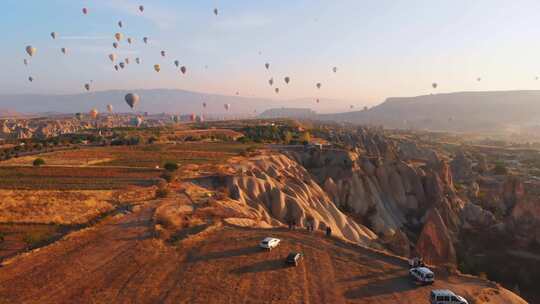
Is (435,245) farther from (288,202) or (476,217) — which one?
(476,217)

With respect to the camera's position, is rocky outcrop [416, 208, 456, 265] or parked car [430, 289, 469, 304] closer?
parked car [430, 289, 469, 304]

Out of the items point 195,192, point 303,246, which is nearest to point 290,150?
point 195,192

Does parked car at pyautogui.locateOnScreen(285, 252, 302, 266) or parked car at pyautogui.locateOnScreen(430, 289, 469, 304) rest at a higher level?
parked car at pyautogui.locateOnScreen(285, 252, 302, 266)

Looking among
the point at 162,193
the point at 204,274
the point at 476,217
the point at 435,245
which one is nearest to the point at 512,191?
the point at 476,217

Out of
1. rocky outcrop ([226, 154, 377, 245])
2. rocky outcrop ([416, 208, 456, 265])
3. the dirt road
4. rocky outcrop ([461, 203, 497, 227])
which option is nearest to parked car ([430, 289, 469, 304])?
the dirt road

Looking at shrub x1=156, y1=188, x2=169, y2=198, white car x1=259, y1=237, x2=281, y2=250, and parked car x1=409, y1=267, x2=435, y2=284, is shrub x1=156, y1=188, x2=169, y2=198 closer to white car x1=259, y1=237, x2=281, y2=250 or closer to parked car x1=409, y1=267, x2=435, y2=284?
white car x1=259, y1=237, x2=281, y2=250

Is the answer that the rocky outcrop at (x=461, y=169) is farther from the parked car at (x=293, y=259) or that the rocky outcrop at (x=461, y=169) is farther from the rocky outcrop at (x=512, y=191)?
the parked car at (x=293, y=259)
